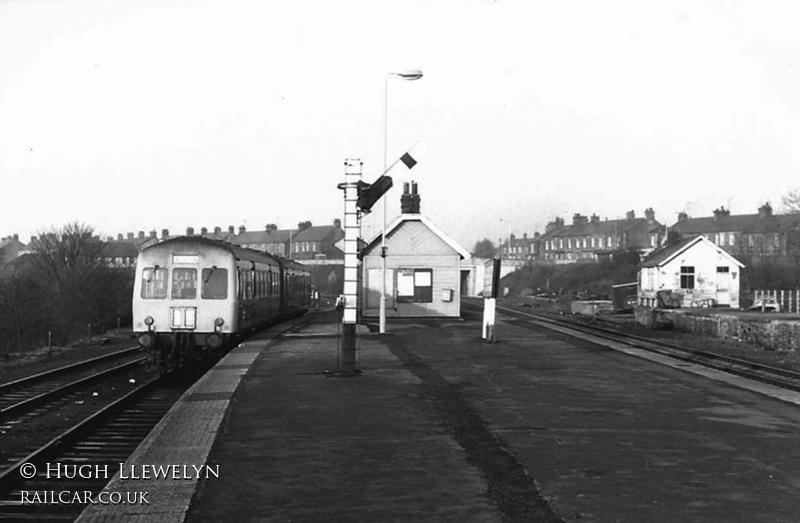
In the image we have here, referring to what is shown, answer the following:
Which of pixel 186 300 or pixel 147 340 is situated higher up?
pixel 186 300

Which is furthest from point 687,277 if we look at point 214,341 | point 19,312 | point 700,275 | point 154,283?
point 154,283

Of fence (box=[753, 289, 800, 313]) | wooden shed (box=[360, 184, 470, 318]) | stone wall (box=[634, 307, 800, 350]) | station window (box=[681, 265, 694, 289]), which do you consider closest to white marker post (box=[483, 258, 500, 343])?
stone wall (box=[634, 307, 800, 350])

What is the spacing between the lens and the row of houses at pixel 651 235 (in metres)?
77.8

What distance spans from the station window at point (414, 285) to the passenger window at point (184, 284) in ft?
52.2

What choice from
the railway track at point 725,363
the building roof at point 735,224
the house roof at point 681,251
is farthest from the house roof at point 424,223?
the building roof at point 735,224

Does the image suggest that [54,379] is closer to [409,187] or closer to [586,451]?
[586,451]

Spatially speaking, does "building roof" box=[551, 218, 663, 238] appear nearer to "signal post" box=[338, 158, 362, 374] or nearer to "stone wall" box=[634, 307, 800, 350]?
"stone wall" box=[634, 307, 800, 350]

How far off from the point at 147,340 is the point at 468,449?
12.5m

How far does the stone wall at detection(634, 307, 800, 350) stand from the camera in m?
25.4

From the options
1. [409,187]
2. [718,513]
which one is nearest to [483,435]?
[718,513]

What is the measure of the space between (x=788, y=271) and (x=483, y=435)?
59.1m

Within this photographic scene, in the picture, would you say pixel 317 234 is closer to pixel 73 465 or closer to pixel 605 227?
pixel 605 227

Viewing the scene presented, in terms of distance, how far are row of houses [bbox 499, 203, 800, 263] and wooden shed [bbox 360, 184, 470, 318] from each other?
27818mm

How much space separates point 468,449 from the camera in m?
9.16
